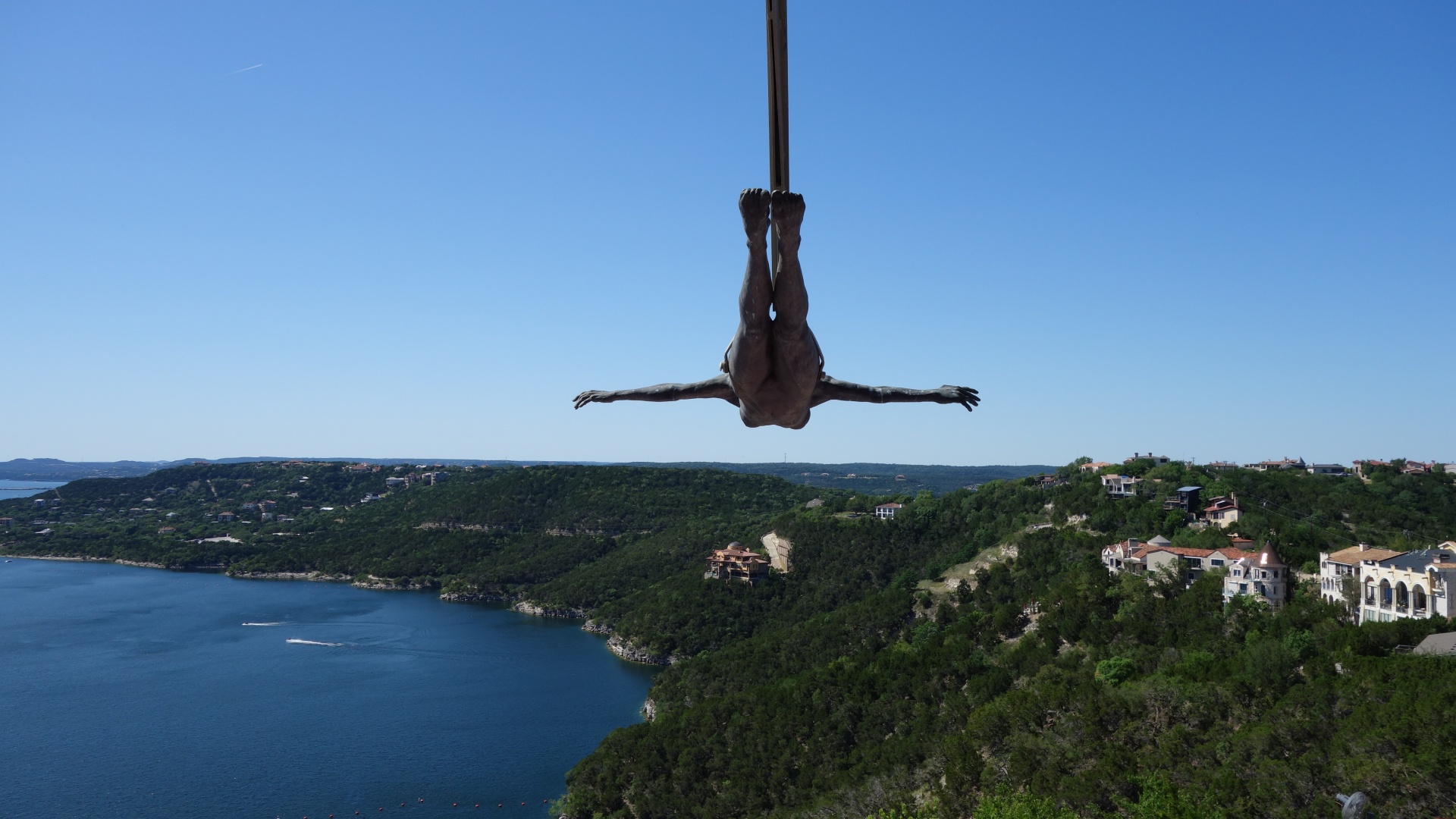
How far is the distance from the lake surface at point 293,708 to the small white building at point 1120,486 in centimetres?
3037

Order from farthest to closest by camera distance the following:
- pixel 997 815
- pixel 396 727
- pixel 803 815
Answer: pixel 396 727 → pixel 803 815 → pixel 997 815

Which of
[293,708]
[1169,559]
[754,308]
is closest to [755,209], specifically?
[754,308]

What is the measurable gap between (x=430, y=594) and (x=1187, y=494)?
66.8 metres

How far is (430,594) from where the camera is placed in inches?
3334

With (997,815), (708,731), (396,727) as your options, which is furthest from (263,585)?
(997,815)

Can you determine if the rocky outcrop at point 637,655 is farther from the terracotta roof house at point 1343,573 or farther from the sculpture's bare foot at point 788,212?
the sculpture's bare foot at point 788,212

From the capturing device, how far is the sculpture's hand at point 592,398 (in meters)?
5.61

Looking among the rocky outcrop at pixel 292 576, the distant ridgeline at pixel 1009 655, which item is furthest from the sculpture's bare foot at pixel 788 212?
the rocky outcrop at pixel 292 576

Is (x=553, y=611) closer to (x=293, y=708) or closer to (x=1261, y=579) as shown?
(x=293, y=708)

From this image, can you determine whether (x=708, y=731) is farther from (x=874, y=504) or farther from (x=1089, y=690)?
(x=874, y=504)

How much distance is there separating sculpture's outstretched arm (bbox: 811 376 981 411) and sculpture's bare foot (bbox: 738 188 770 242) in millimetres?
1543

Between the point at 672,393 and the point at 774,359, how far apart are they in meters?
0.99

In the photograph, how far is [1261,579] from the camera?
31.4 metres

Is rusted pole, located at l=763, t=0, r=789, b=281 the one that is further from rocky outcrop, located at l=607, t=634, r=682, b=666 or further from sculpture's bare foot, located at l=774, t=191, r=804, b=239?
rocky outcrop, located at l=607, t=634, r=682, b=666
